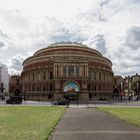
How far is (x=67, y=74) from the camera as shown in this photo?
111m

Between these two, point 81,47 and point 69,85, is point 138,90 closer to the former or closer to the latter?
point 81,47

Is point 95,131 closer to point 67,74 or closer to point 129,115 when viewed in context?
point 129,115

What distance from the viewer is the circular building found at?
111 meters

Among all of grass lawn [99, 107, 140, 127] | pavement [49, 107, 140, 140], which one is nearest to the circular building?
grass lawn [99, 107, 140, 127]

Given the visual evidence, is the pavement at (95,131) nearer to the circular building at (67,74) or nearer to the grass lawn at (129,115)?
the grass lawn at (129,115)

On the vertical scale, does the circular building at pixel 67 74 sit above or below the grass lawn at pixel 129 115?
above

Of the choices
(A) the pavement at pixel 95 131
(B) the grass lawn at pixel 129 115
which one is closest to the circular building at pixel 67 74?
(B) the grass lawn at pixel 129 115

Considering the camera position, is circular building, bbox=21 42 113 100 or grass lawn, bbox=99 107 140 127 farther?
circular building, bbox=21 42 113 100

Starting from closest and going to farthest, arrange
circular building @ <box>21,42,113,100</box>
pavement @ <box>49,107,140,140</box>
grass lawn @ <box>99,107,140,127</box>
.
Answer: pavement @ <box>49,107,140,140</box>, grass lawn @ <box>99,107,140,127</box>, circular building @ <box>21,42,113,100</box>

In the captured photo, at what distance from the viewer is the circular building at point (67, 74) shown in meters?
111

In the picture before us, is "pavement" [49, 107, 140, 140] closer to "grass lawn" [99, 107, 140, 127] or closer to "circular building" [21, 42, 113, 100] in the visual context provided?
"grass lawn" [99, 107, 140, 127]

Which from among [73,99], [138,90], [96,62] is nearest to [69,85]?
[73,99]

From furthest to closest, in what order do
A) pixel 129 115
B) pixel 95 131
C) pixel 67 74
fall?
Answer: pixel 67 74 < pixel 129 115 < pixel 95 131

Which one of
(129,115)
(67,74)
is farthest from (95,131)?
(67,74)
